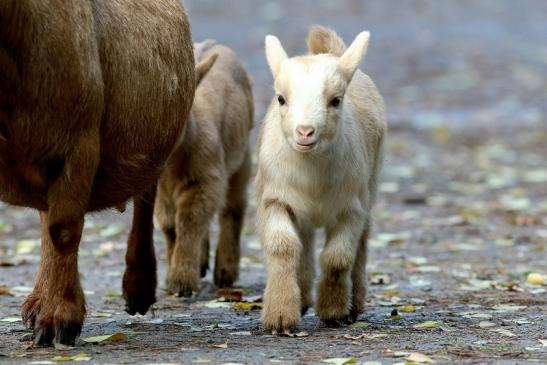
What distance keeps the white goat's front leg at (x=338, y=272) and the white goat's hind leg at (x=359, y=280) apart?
0.36 meters

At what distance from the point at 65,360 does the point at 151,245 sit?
7.58 feet

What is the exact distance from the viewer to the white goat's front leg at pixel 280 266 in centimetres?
812

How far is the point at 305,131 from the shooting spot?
7.82m

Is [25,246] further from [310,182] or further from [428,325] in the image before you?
[428,325]

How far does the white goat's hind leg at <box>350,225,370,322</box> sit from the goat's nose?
1435 mm

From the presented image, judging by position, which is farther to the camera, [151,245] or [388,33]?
[388,33]

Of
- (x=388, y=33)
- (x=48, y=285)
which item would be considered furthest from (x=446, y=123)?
(x=48, y=285)

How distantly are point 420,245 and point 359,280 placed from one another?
155 inches

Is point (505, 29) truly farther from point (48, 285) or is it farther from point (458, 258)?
point (48, 285)

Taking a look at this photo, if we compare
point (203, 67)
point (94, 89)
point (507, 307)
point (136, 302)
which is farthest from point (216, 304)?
point (94, 89)

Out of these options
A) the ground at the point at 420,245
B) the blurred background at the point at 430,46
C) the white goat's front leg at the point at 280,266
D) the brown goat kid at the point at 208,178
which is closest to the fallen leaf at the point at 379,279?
the ground at the point at 420,245

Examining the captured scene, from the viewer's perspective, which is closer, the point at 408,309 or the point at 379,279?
the point at 408,309

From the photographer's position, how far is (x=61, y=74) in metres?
7.29

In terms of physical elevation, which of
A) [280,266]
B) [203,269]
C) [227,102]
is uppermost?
[227,102]
